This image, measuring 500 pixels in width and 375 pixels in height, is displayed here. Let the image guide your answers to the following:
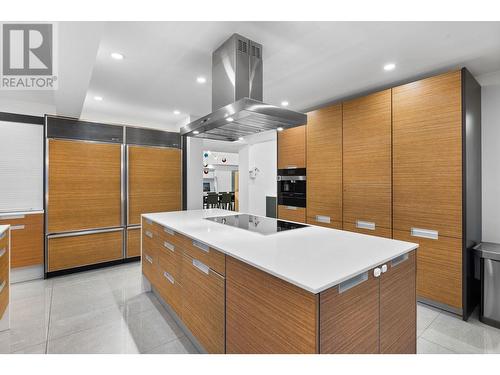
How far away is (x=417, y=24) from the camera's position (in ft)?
6.03

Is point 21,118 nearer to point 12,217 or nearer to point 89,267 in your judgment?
point 12,217

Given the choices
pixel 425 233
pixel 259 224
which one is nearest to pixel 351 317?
pixel 259 224

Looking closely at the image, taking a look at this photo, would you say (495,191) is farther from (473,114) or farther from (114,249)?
(114,249)

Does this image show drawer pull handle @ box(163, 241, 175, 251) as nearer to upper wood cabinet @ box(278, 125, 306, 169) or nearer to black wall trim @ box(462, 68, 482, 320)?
upper wood cabinet @ box(278, 125, 306, 169)

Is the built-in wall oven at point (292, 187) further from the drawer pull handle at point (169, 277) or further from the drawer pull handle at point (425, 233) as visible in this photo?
the drawer pull handle at point (169, 277)

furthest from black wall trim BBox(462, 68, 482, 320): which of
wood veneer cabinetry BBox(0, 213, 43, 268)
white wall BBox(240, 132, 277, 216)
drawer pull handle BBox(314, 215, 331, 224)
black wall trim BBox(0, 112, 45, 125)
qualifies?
black wall trim BBox(0, 112, 45, 125)

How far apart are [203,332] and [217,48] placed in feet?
7.37

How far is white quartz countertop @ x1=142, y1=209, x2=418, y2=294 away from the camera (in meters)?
1.08

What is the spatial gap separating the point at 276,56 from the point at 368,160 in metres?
1.63

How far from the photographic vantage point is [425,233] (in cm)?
254

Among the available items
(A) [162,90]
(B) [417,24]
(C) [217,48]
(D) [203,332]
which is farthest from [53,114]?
(B) [417,24]

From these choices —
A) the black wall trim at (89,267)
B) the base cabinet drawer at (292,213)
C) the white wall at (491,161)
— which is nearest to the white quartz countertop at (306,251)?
the base cabinet drawer at (292,213)

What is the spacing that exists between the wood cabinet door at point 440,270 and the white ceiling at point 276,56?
68.6 inches

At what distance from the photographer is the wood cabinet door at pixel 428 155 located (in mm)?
2334
